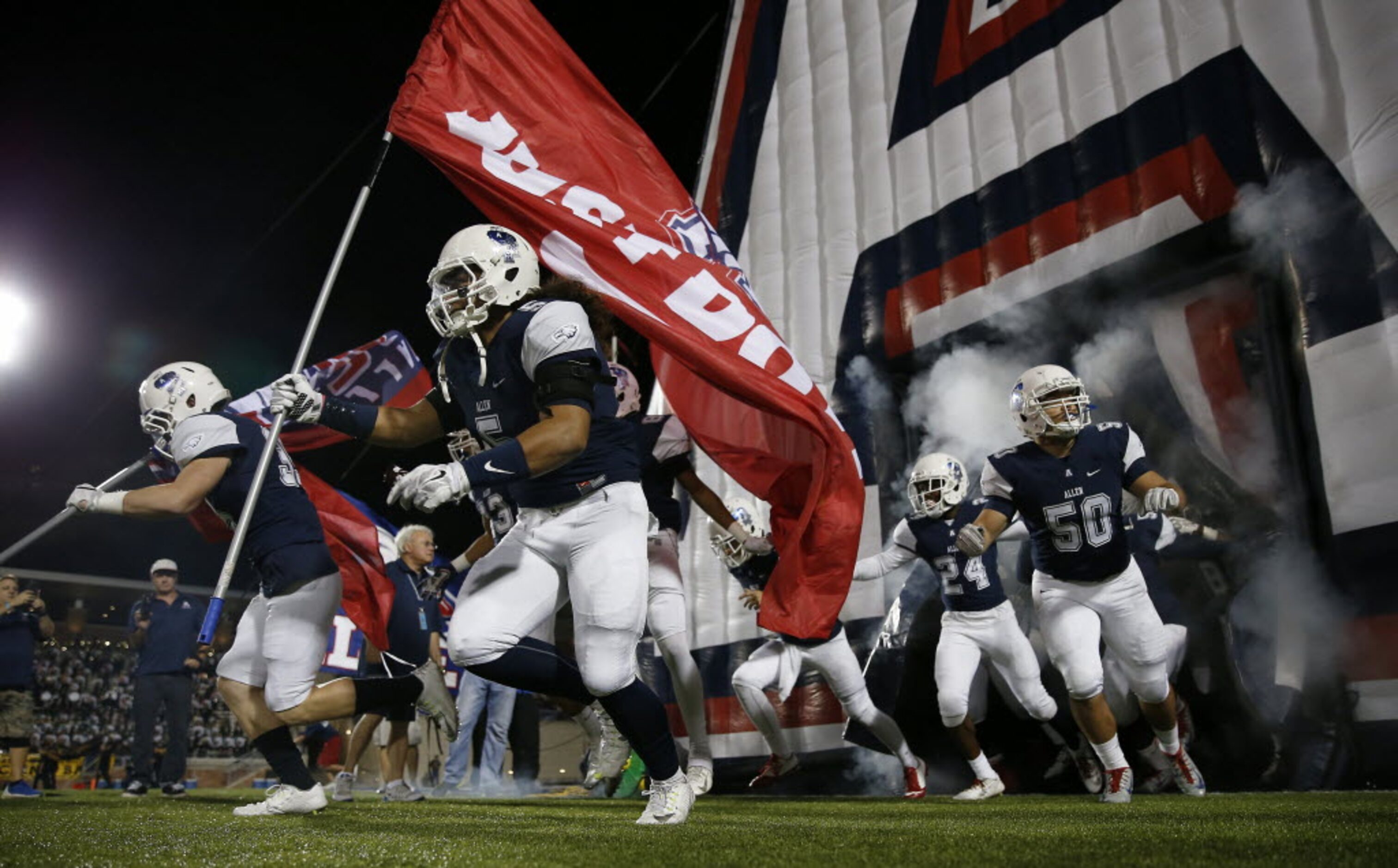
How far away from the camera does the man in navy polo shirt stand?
6.95 meters

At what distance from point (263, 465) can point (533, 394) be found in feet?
4.21

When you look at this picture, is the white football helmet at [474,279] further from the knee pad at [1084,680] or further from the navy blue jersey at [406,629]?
the navy blue jersey at [406,629]

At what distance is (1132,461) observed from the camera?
13.9 ft

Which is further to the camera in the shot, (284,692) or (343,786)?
(343,786)

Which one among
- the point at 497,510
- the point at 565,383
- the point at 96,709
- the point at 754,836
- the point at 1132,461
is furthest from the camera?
the point at 96,709

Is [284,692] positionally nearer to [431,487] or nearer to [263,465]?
[263,465]

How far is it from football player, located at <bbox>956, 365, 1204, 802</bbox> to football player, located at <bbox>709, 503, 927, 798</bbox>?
136 centimetres

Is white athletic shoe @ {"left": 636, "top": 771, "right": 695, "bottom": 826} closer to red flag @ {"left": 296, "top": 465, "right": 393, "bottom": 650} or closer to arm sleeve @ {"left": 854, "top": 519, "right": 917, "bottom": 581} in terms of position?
arm sleeve @ {"left": 854, "top": 519, "right": 917, "bottom": 581}

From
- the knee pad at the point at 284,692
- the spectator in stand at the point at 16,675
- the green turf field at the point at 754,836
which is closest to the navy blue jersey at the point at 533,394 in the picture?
the green turf field at the point at 754,836

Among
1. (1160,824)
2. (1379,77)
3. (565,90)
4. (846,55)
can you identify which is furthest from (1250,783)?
(846,55)

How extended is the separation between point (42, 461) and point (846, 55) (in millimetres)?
14844

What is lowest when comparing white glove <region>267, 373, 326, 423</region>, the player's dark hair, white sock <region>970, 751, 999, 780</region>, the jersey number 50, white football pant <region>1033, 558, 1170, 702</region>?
white sock <region>970, 751, 999, 780</region>

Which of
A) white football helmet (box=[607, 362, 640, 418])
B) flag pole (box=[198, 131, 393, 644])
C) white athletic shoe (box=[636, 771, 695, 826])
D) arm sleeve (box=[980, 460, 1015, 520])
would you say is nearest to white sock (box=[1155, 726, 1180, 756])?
arm sleeve (box=[980, 460, 1015, 520])

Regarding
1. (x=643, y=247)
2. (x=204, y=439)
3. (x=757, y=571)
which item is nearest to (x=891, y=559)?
(x=757, y=571)
